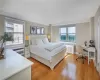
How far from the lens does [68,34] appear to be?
5.61 metres

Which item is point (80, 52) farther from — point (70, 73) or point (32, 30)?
point (32, 30)

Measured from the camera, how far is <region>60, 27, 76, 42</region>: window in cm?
536

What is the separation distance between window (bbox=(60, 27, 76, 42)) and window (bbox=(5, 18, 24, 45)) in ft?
10.8

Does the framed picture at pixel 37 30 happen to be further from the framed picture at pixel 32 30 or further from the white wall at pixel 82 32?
the white wall at pixel 82 32

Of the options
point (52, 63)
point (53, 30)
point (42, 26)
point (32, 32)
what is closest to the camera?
point (52, 63)

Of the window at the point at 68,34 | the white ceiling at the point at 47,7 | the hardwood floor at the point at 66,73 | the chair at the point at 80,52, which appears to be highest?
the white ceiling at the point at 47,7

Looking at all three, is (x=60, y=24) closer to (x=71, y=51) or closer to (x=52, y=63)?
(x=71, y=51)

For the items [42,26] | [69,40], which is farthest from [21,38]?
[69,40]

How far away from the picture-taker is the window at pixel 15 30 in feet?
11.4

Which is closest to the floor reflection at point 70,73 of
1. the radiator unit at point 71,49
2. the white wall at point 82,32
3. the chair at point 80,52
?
the chair at point 80,52

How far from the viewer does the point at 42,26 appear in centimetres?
561

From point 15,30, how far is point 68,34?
391 cm

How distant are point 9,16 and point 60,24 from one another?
372cm

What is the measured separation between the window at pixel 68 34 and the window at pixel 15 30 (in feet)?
10.8
